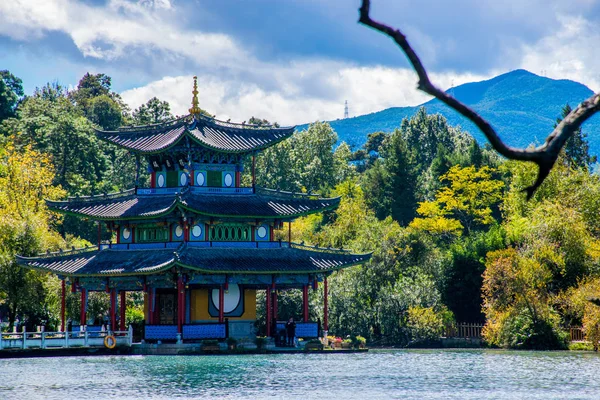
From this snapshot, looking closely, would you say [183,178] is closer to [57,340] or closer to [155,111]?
[57,340]

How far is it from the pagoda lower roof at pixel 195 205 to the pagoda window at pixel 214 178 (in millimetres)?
811

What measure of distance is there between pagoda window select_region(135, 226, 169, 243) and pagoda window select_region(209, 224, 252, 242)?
99.3 inches

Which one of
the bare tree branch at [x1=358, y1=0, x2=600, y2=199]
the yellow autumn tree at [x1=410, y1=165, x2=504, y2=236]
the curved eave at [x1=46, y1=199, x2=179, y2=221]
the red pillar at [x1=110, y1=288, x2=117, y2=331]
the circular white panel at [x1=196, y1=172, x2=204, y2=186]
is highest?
the yellow autumn tree at [x1=410, y1=165, x2=504, y2=236]

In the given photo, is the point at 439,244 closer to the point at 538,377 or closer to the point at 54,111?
the point at 54,111

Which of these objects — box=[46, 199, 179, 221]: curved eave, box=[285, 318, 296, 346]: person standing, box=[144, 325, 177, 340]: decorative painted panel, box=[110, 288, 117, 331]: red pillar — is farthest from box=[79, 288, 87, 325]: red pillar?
box=[285, 318, 296, 346]: person standing

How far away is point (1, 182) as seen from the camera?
243 feet

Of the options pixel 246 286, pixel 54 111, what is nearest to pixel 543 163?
pixel 246 286

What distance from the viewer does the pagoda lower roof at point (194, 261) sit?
2035 inches

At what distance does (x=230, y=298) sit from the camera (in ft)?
180

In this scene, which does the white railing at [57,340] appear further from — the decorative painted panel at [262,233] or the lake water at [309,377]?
the decorative painted panel at [262,233]

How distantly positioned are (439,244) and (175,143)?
3396 cm

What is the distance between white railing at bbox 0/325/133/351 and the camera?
48.3 m

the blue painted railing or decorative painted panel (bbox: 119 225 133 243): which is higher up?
decorative painted panel (bbox: 119 225 133 243)

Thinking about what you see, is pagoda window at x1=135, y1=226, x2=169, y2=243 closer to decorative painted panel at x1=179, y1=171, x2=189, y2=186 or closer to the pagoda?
the pagoda
